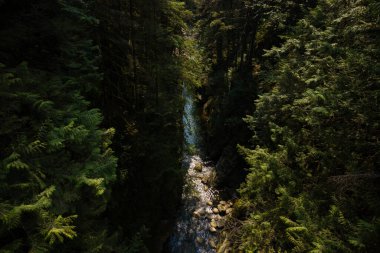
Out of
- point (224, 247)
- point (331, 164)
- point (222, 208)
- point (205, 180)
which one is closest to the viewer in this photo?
point (331, 164)

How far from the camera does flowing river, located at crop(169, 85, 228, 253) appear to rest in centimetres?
1270

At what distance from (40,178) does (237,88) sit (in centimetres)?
1407

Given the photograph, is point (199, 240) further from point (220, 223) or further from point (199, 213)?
point (199, 213)

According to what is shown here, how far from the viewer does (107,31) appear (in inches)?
352

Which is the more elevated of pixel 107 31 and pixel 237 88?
pixel 107 31

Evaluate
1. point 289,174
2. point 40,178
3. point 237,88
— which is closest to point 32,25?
point 40,178

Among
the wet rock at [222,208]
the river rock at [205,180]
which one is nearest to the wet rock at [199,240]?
the wet rock at [222,208]

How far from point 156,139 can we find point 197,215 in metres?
6.31

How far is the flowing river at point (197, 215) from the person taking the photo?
41.7ft

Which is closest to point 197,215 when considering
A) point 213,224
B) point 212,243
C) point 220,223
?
point 213,224

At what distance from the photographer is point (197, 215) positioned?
14.4 metres

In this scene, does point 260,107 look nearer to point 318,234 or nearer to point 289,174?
point 289,174

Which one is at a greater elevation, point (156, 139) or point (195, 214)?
point (156, 139)

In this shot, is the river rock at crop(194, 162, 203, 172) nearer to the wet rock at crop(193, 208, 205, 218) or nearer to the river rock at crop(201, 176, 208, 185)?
the river rock at crop(201, 176, 208, 185)
